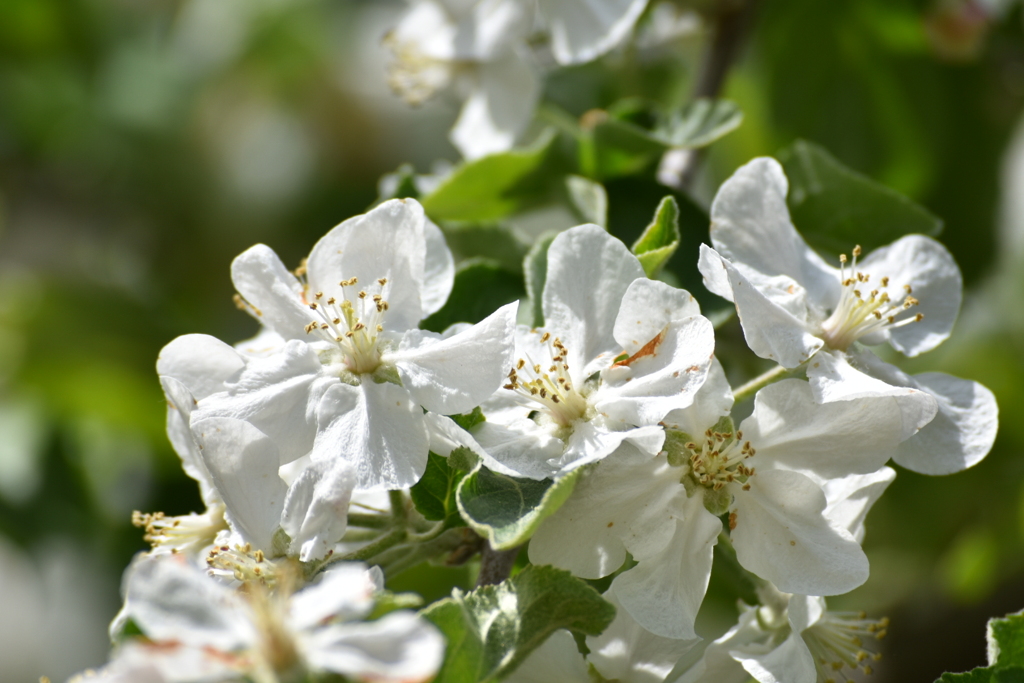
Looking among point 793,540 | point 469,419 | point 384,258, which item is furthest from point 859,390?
point 384,258

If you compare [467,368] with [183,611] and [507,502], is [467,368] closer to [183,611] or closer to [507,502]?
[507,502]

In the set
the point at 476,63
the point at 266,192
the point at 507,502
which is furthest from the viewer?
the point at 266,192

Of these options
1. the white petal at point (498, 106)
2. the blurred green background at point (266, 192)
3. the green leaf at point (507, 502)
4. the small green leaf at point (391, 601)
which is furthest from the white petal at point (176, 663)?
the white petal at point (498, 106)

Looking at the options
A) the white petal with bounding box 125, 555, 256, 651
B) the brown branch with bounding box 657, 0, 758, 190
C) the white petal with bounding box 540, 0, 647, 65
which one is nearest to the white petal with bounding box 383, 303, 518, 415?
the white petal with bounding box 125, 555, 256, 651

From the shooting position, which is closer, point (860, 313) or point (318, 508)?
point (318, 508)

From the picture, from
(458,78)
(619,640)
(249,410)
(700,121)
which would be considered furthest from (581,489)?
(458,78)

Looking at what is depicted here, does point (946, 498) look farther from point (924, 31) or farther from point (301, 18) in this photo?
point (301, 18)

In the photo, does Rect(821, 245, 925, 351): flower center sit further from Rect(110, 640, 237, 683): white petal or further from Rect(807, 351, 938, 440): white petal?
Rect(110, 640, 237, 683): white petal
